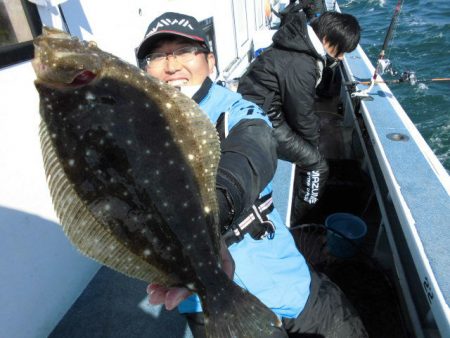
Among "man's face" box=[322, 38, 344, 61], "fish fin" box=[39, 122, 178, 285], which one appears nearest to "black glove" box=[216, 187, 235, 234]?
"fish fin" box=[39, 122, 178, 285]

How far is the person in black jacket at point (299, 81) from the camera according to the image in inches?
128

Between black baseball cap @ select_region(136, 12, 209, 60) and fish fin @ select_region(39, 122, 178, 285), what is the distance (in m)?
0.99

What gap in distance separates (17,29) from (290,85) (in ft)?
7.82

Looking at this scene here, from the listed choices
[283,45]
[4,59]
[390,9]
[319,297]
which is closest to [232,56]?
[283,45]

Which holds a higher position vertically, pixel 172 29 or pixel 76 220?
pixel 172 29

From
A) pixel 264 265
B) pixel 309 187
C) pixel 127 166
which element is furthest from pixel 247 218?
pixel 309 187

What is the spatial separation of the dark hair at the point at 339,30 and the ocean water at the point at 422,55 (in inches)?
146

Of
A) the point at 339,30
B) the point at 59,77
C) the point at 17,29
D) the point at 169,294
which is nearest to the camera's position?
the point at 59,77

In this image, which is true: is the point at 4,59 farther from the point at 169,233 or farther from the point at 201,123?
the point at 169,233

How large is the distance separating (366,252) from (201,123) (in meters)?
3.10

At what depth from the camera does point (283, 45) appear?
3299 millimetres

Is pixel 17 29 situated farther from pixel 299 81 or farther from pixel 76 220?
pixel 299 81

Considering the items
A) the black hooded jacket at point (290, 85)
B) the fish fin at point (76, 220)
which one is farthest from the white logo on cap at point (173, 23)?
the black hooded jacket at point (290, 85)

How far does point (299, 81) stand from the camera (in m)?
3.27
